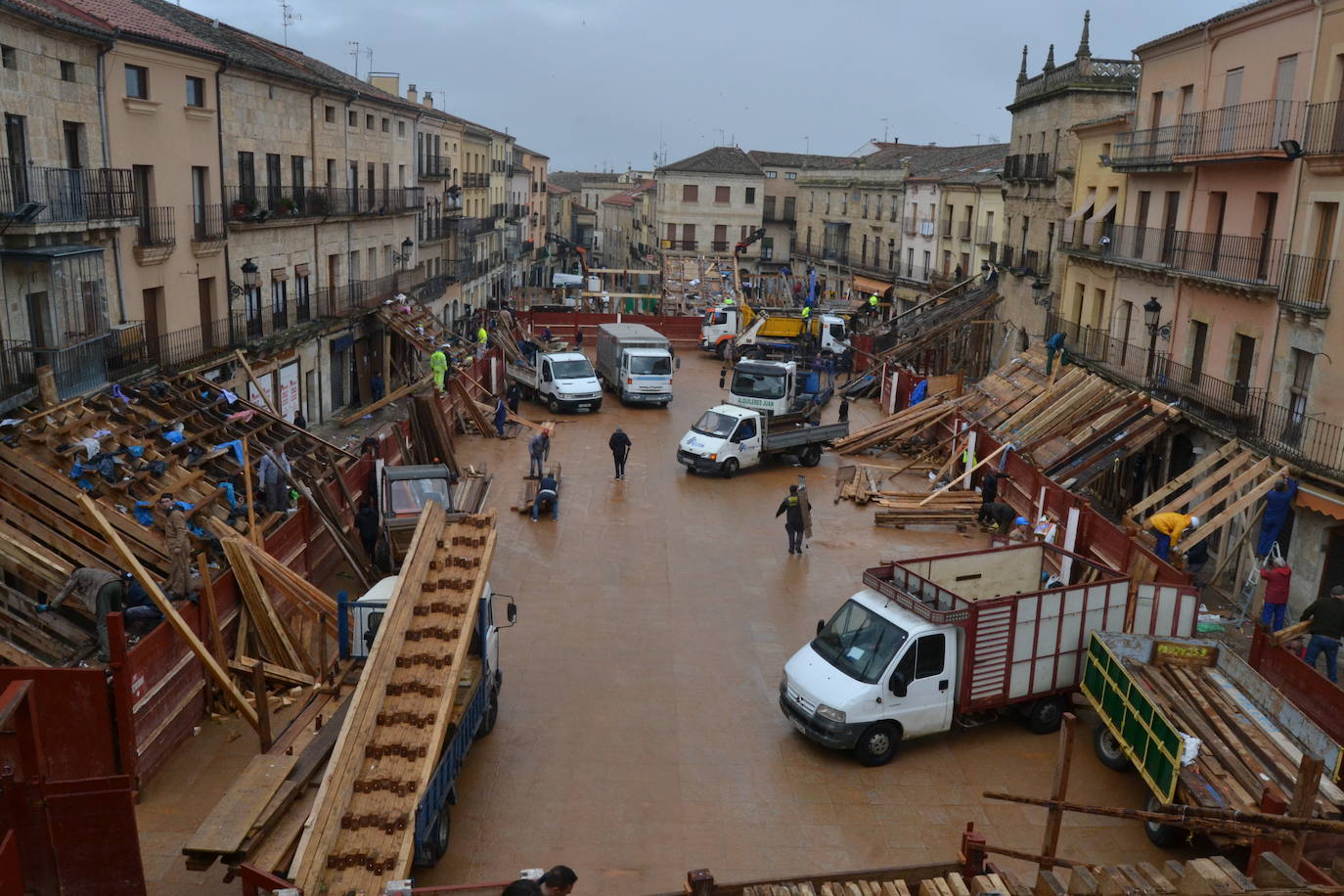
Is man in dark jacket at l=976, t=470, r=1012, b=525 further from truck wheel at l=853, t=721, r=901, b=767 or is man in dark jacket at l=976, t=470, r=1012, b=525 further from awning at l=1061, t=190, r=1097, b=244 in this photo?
awning at l=1061, t=190, r=1097, b=244

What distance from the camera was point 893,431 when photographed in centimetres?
3194

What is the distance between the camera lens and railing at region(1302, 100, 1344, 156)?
64.6 feet

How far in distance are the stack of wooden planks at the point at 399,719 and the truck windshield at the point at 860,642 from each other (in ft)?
15.4

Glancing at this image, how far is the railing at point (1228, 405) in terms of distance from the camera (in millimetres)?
19422

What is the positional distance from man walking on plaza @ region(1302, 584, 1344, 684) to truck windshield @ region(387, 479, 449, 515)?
45.1 ft

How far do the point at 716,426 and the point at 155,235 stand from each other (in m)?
14.3

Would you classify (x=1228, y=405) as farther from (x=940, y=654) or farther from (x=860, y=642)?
(x=860, y=642)

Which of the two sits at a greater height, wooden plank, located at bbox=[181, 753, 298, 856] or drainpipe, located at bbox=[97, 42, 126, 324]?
drainpipe, located at bbox=[97, 42, 126, 324]

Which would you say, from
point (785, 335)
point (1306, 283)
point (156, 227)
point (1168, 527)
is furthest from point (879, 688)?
point (785, 335)

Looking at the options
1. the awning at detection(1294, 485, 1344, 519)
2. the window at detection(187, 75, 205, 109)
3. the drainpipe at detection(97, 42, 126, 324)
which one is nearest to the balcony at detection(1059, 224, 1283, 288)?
the awning at detection(1294, 485, 1344, 519)

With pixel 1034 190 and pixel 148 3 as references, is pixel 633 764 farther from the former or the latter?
pixel 1034 190

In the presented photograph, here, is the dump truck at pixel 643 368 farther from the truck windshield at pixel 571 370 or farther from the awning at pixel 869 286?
the awning at pixel 869 286

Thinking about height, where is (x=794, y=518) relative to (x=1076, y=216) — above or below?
below

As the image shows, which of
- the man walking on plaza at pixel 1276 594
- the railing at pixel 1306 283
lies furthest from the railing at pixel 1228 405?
the man walking on plaza at pixel 1276 594
